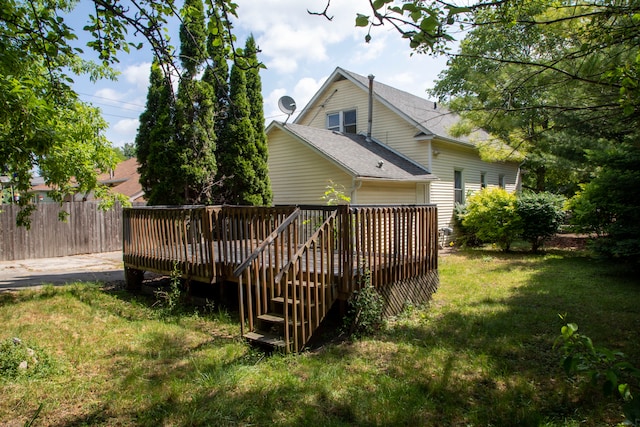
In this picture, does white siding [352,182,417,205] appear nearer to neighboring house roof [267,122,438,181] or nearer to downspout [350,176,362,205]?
downspout [350,176,362,205]

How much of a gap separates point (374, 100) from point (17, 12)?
41.3ft

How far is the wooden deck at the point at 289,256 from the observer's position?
14.9 feet

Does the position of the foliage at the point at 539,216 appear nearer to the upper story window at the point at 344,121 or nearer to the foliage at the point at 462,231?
the foliage at the point at 462,231

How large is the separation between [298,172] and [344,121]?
442 centimetres

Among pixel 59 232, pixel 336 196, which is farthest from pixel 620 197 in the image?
pixel 59 232

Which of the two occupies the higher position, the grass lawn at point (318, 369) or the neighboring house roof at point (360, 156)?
the neighboring house roof at point (360, 156)

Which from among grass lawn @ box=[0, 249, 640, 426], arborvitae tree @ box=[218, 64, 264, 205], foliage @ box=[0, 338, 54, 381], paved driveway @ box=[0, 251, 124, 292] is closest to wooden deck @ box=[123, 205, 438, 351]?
grass lawn @ box=[0, 249, 640, 426]

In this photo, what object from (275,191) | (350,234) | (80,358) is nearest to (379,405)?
(350,234)

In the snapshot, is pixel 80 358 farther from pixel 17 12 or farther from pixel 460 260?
pixel 460 260

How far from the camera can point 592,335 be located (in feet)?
15.7

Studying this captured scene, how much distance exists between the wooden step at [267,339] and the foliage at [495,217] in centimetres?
1023

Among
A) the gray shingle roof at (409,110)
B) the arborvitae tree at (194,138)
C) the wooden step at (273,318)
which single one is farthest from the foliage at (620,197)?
the arborvitae tree at (194,138)

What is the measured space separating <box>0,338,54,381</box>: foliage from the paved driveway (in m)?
4.64

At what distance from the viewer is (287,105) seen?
43.8ft
